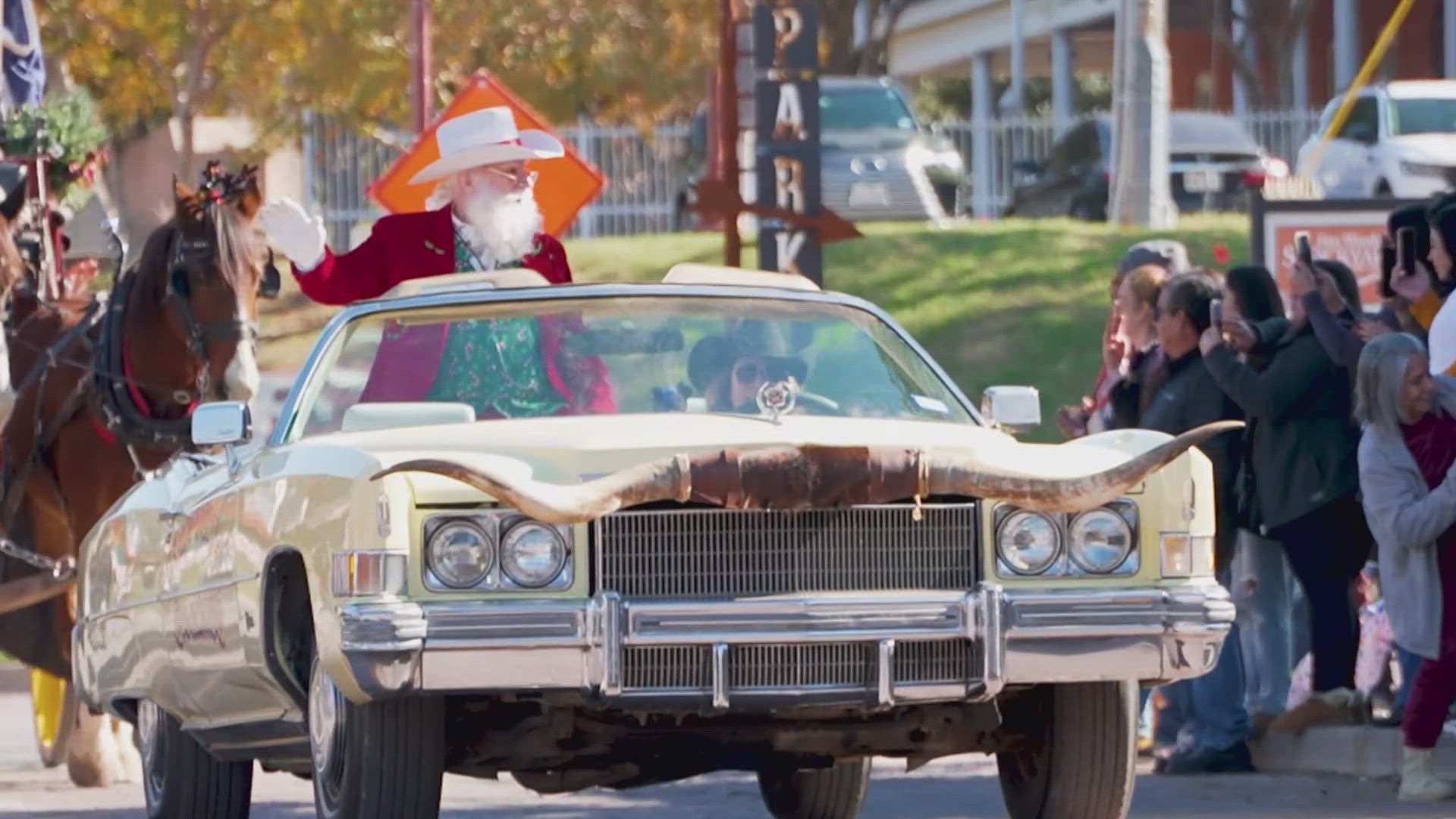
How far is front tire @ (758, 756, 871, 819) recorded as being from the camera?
32.3 ft

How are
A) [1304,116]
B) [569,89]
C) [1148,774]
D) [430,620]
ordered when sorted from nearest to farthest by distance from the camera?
1. [430,620]
2. [1148,774]
3. [569,89]
4. [1304,116]

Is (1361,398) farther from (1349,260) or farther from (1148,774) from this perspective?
(1349,260)

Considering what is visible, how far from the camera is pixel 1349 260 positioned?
1686 cm

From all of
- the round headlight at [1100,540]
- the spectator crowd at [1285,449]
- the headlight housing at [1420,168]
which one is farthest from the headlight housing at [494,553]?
the headlight housing at [1420,168]

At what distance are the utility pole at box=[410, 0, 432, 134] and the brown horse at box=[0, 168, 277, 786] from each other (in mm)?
9201

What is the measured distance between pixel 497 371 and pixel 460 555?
1.30 meters

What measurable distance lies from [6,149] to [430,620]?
32.4 ft

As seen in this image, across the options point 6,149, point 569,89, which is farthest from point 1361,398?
point 569,89

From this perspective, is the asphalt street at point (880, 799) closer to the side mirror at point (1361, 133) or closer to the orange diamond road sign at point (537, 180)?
the orange diamond road sign at point (537, 180)

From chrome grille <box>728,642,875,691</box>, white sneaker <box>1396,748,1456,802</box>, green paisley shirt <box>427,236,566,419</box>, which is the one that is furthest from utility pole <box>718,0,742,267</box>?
chrome grille <box>728,642,875,691</box>

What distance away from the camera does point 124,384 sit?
1220cm

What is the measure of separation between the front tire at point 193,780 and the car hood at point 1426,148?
24.1 m

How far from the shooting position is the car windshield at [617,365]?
8328 millimetres

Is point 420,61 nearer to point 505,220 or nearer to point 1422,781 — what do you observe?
point 505,220
